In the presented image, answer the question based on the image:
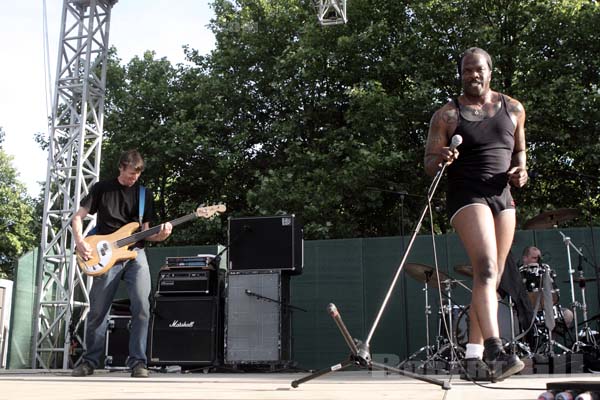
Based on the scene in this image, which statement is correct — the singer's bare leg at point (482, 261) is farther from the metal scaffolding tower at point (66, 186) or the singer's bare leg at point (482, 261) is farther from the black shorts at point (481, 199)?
the metal scaffolding tower at point (66, 186)

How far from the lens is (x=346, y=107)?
1409cm

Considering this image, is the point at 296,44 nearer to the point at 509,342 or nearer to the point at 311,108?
the point at 311,108

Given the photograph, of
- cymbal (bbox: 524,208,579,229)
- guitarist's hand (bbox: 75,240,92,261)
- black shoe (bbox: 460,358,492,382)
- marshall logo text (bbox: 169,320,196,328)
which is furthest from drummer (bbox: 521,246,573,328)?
guitarist's hand (bbox: 75,240,92,261)

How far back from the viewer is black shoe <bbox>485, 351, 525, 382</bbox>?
269 cm

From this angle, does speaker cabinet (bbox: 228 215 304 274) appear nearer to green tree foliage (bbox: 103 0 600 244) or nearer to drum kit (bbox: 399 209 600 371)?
drum kit (bbox: 399 209 600 371)

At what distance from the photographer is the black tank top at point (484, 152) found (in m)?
3.04

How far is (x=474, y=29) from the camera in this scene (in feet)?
41.3

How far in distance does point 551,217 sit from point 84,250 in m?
5.01

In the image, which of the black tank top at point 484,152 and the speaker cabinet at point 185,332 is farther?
the speaker cabinet at point 185,332

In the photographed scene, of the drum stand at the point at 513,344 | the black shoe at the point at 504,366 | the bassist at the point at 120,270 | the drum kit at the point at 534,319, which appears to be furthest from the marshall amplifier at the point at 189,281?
the black shoe at the point at 504,366

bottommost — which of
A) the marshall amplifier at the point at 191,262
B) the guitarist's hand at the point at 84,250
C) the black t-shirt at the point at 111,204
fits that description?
the guitarist's hand at the point at 84,250

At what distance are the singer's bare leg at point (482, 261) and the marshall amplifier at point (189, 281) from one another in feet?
12.1

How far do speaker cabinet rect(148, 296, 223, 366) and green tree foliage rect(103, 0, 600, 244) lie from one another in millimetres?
5775

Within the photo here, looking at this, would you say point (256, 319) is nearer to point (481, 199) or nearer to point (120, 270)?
point (120, 270)
